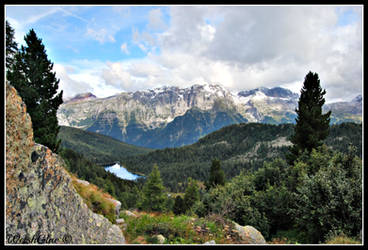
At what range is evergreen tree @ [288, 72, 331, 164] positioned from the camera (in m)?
26.5

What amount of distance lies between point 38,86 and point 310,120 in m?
33.9

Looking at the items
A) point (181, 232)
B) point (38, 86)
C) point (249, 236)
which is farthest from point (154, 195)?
point (249, 236)

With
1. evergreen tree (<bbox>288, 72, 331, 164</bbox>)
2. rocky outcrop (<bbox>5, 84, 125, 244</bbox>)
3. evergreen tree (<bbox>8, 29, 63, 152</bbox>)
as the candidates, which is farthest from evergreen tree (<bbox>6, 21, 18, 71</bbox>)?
evergreen tree (<bbox>288, 72, 331, 164</bbox>)

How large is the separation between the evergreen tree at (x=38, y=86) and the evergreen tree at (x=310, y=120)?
30.0 m

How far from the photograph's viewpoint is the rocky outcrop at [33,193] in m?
5.31

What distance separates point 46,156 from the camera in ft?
21.9

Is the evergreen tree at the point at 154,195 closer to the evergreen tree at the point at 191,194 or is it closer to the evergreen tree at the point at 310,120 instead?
the evergreen tree at the point at 191,194

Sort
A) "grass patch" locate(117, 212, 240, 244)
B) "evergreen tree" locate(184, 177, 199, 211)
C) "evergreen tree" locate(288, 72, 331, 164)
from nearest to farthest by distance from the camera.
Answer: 1. "grass patch" locate(117, 212, 240, 244)
2. "evergreen tree" locate(288, 72, 331, 164)
3. "evergreen tree" locate(184, 177, 199, 211)

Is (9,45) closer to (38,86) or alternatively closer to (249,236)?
(38,86)

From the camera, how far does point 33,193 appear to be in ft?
19.3

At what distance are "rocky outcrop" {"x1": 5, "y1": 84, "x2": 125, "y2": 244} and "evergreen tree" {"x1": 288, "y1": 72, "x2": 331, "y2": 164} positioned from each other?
87.4ft

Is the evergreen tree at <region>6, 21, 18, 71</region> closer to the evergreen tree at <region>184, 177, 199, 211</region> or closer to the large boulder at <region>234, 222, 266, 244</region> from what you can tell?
the large boulder at <region>234, 222, 266, 244</region>
